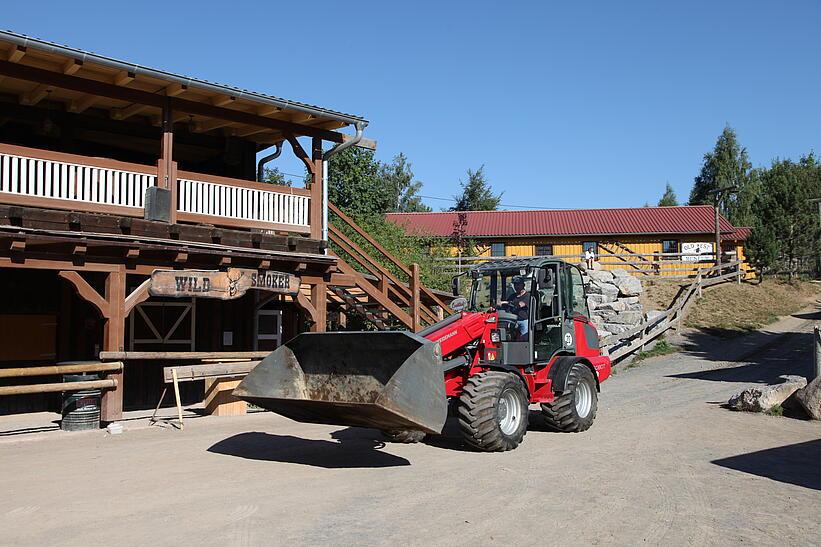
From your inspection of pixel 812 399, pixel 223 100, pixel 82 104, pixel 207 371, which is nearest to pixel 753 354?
pixel 812 399

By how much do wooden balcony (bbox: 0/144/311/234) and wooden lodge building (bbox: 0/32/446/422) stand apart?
3 cm

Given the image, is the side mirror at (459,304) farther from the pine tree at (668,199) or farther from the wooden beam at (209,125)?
the pine tree at (668,199)

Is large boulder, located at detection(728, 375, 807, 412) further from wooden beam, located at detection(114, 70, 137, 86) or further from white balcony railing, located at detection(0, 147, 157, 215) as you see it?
wooden beam, located at detection(114, 70, 137, 86)

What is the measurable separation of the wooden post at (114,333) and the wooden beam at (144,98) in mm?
3030

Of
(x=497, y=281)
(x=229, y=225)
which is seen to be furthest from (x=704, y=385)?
(x=229, y=225)

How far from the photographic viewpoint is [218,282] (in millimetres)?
13234

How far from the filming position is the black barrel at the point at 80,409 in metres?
11.7

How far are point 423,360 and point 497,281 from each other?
335 cm

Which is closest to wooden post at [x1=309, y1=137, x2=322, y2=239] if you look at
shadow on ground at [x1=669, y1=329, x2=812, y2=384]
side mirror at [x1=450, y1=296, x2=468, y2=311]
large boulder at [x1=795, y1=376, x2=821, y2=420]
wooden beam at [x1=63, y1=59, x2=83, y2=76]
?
wooden beam at [x1=63, y1=59, x2=83, y2=76]

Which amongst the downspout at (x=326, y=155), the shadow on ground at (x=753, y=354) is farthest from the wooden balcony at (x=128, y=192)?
the shadow on ground at (x=753, y=354)

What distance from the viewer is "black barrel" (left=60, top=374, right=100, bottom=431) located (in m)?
11.7

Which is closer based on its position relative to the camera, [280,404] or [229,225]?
[280,404]

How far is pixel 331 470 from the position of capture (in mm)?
8578

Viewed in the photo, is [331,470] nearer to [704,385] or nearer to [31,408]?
[31,408]
